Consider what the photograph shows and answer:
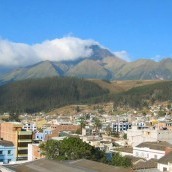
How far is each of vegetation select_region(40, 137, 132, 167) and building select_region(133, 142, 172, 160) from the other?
13.1m

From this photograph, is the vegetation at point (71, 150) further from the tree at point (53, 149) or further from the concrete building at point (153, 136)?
the concrete building at point (153, 136)

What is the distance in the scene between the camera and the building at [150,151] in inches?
2694

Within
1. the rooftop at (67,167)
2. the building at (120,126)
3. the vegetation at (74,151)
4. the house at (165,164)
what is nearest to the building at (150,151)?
the vegetation at (74,151)

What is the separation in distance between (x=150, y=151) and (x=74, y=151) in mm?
19368

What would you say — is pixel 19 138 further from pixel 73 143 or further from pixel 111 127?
pixel 111 127

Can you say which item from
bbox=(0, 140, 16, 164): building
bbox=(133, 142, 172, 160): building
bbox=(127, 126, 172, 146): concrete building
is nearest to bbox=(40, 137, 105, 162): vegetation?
bbox=(133, 142, 172, 160): building

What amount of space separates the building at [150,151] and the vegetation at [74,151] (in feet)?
42.9

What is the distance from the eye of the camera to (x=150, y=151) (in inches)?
2768

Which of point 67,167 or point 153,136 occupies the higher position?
point 153,136

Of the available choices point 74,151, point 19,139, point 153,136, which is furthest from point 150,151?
point 19,139

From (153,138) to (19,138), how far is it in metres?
26.3

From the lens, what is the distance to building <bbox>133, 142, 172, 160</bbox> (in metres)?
68.4

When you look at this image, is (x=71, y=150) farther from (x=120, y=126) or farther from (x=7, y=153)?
(x=120, y=126)

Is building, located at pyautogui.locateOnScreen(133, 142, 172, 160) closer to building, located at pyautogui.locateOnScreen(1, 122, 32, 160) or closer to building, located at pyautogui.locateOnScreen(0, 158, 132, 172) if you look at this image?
building, located at pyautogui.locateOnScreen(1, 122, 32, 160)
